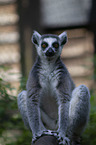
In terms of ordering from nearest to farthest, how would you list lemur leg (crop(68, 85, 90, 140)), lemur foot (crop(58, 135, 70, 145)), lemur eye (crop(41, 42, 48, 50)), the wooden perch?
the wooden perch → lemur foot (crop(58, 135, 70, 145)) → lemur eye (crop(41, 42, 48, 50)) → lemur leg (crop(68, 85, 90, 140))

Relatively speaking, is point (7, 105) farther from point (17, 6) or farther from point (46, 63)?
point (17, 6)

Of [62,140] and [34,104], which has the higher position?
[34,104]

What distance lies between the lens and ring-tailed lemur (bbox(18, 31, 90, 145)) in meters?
3.55

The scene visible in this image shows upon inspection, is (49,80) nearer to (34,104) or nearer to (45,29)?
(34,104)

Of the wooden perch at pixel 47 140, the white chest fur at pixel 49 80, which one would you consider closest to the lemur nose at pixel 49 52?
the white chest fur at pixel 49 80

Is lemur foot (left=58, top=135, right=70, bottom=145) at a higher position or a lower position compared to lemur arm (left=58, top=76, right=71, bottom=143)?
lower

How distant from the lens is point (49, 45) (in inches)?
138

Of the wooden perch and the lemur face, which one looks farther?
the lemur face

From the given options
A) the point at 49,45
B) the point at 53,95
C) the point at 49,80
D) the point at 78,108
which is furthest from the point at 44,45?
the point at 78,108

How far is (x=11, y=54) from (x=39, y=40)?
15.9 ft

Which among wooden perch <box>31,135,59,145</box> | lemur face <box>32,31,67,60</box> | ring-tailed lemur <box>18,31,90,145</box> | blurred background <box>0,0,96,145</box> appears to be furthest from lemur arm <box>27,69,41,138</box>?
blurred background <box>0,0,96,145</box>

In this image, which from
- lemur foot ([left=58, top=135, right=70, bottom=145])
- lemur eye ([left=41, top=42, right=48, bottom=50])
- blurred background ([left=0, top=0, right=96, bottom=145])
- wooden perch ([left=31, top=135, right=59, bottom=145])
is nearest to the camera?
wooden perch ([left=31, top=135, right=59, bottom=145])

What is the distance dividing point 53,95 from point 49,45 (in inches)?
27.2

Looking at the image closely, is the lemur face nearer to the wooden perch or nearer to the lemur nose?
the lemur nose
